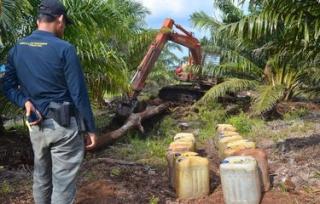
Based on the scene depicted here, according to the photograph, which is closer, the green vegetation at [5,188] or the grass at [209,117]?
the green vegetation at [5,188]

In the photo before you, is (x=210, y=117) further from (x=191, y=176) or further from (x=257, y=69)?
(x=191, y=176)

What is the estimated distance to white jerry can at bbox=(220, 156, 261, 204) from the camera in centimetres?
543

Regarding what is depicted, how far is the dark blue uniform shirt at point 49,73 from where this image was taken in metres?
3.99

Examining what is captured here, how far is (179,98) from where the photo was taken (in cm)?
1600

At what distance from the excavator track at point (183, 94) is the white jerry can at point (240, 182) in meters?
10.3

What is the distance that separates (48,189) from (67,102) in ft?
2.72

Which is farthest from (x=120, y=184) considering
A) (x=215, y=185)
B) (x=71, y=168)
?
(x=71, y=168)

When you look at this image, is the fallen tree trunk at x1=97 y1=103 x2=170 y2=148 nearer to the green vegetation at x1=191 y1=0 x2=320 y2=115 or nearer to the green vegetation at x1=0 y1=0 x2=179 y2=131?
the green vegetation at x1=0 y1=0 x2=179 y2=131

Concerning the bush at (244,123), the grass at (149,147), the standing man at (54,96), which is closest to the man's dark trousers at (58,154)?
the standing man at (54,96)

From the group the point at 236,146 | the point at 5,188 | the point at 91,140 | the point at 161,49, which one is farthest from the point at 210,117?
the point at 91,140

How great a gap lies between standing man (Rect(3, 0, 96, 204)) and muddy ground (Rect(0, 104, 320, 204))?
1.58 metres

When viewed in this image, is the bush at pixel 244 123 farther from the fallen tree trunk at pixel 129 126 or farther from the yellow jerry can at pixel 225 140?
the yellow jerry can at pixel 225 140

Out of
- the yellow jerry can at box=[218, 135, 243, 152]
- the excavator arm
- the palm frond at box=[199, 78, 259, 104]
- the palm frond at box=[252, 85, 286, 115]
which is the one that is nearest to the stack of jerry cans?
the yellow jerry can at box=[218, 135, 243, 152]

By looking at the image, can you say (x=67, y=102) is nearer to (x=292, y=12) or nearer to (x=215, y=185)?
(x=215, y=185)
